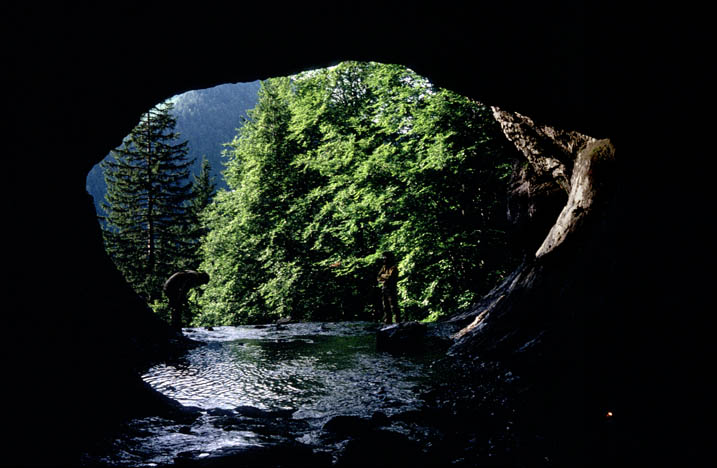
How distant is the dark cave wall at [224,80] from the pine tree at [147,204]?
28543mm

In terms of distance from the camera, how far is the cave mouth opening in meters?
12.3

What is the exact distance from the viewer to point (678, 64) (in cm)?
383

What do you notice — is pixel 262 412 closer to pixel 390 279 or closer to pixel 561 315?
pixel 561 315

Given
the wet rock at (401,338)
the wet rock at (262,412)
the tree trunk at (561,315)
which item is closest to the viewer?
the tree trunk at (561,315)

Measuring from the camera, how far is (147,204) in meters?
32.3

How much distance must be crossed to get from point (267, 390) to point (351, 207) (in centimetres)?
889

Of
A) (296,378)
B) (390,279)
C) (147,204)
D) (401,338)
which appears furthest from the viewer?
(147,204)

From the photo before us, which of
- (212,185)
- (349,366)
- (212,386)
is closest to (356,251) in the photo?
(349,366)

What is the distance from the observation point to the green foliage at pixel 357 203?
12.3 metres

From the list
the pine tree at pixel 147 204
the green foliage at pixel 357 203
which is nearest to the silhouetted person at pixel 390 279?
the green foliage at pixel 357 203

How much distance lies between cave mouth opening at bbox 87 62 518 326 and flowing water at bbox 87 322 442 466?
4.81 metres

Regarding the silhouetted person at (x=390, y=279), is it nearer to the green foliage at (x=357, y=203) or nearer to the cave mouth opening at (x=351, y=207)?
the cave mouth opening at (x=351, y=207)

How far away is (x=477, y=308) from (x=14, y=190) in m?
10.6

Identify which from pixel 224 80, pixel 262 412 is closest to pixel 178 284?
pixel 262 412
